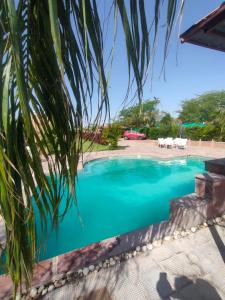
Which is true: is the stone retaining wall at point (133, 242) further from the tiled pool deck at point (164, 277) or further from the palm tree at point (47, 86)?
the palm tree at point (47, 86)

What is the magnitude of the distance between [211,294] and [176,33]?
9.36ft

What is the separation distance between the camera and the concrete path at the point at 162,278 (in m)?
2.33

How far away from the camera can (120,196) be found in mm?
9008

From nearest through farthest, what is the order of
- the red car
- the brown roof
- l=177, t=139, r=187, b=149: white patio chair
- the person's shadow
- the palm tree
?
the palm tree < the person's shadow < the brown roof < l=177, t=139, r=187, b=149: white patio chair < the red car

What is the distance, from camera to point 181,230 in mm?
3570

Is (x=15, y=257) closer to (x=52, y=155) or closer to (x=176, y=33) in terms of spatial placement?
(x=52, y=155)

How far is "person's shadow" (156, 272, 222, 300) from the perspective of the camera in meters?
2.30

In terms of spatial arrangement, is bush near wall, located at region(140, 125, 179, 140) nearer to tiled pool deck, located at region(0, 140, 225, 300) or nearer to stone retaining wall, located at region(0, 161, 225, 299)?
stone retaining wall, located at region(0, 161, 225, 299)

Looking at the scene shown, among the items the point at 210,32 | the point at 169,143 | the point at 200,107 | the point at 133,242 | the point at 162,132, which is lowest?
the point at 133,242

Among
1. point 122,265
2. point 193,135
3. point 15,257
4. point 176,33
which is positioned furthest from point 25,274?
point 193,135

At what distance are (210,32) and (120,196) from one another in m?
7.18

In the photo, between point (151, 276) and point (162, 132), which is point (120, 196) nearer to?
point (151, 276)

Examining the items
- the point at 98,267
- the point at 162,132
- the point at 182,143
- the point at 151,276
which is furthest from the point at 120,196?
the point at 162,132

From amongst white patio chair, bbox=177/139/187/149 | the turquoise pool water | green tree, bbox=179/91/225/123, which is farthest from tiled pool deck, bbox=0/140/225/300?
green tree, bbox=179/91/225/123
